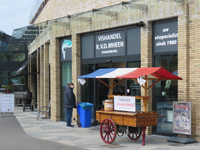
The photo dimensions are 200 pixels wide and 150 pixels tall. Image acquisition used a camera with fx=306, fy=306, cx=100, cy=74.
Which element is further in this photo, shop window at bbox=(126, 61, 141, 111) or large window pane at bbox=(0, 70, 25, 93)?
large window pane at bbox=(0, 70, 25, 93)

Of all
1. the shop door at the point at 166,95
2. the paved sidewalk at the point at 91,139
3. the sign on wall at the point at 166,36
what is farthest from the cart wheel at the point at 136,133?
the sign on wall at the point at 166,36

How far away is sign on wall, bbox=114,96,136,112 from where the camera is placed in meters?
8.50

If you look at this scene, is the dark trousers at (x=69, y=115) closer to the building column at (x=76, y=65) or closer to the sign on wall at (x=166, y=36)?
the building column at (x=76, y=65)

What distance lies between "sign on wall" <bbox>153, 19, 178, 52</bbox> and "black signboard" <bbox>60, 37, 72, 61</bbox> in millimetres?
4919

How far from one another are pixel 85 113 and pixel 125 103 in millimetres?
3993

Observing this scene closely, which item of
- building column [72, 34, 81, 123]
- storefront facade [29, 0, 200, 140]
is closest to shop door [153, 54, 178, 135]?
storefront facade [29, 0, 200, 140]

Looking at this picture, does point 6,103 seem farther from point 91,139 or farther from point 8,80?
point 91,139

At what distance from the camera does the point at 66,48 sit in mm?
14398

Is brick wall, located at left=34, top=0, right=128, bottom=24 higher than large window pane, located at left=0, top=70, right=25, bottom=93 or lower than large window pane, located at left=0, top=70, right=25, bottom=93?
higher

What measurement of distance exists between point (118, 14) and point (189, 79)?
3.82m

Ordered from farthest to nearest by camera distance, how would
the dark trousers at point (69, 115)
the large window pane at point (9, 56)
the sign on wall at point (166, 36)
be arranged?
the large window pane at point (9, 56) → the dark trousers at point (69, 115) → the sign on wall at point (166, 36)

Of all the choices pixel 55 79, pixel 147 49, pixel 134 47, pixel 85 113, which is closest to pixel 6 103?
pixel 55 79

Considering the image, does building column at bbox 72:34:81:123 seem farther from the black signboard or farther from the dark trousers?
the dark trousers

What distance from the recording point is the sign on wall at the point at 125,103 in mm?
8498
